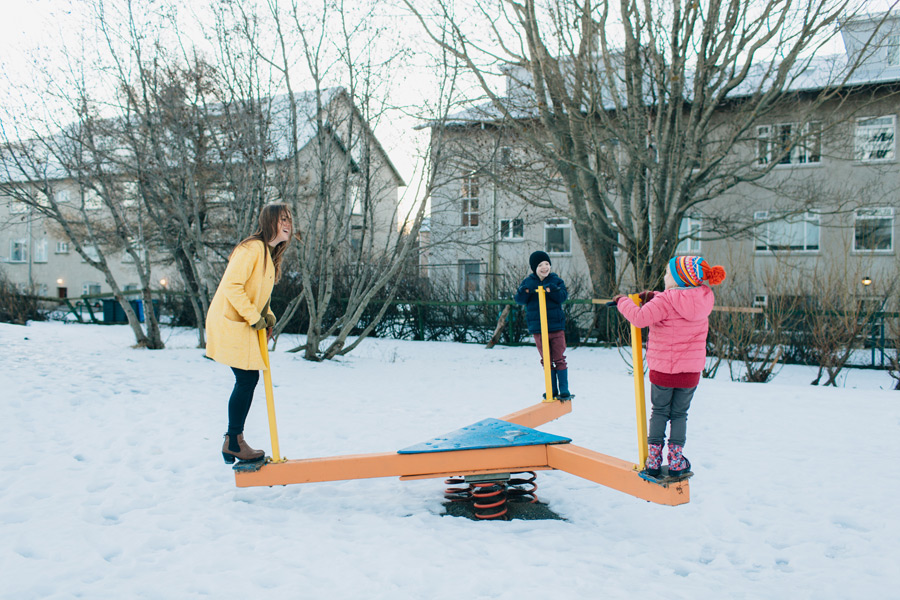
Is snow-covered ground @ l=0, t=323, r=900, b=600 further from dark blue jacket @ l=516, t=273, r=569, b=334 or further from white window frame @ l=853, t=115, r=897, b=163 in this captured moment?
white window frame @ l=853, t=115, r=897, b=163

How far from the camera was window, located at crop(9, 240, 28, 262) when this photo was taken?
1481 inches

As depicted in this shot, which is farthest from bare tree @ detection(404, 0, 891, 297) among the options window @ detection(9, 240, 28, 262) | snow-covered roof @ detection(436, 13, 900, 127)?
window @ detection(9, 240, 28, 262)

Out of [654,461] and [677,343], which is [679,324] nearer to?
[677,343]

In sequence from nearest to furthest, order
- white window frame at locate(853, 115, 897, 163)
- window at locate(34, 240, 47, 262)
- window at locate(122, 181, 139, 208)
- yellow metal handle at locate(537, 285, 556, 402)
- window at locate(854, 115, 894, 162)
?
yellow metal handle at locate(537, 285, 556, 402), window at locate(122, 181, 139, 208), white window frame at locate(853, 115, 897, 163), window at locate(854, 115, 894, 162), window at locate(34, 240, 47, 262)

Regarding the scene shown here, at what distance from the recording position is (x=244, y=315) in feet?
13.4

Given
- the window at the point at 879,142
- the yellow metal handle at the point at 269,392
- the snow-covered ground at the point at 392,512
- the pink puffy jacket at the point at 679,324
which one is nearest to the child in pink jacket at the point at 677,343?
the pink puffy jacket at the point at 679,324

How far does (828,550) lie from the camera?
12.0ft

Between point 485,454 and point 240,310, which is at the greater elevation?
point 240,310

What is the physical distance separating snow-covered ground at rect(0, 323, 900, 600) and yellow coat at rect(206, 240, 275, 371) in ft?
3.14

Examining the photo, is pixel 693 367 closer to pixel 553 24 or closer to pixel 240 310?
pixel 240 310

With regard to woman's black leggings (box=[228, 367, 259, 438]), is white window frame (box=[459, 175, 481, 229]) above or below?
above

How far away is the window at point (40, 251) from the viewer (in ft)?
Answer: 120

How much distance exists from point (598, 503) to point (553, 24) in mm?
11883

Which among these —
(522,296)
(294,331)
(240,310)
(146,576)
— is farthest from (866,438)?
(294,331)
